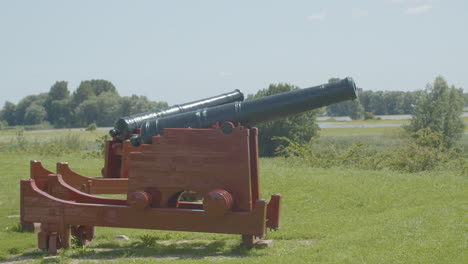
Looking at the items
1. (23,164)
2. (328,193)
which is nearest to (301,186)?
(328,193)

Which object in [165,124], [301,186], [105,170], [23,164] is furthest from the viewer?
[23,164]

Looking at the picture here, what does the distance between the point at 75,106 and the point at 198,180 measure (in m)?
96.8

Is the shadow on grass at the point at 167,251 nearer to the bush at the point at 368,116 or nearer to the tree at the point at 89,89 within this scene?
the tree at the point at 89,89

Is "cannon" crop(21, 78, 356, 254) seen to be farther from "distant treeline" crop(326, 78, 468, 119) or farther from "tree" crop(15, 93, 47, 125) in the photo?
"distant treeline" crop(326, 78, 468, 119)

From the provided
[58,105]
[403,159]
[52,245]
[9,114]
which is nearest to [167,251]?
Result: [52,245]

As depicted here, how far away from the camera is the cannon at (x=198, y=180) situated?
6.47 m

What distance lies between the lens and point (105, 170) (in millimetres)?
9703

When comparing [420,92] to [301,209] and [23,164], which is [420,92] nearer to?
[23,164]

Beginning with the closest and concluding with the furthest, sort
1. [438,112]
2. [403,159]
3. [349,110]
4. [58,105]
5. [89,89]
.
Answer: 1. [403,159]
2. [438,112]
3. [58,105]
4. [89,89]
5. [349,110]

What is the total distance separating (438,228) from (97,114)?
8388cm

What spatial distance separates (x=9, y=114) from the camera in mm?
106562

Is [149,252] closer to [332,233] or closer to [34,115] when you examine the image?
[332,233]

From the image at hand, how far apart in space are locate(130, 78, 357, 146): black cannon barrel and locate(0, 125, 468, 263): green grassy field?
146cm

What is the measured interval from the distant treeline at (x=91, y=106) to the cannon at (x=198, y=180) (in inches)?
2610
